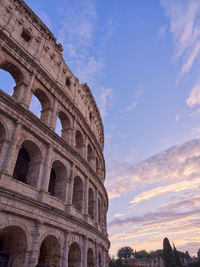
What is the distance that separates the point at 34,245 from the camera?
36.8ft

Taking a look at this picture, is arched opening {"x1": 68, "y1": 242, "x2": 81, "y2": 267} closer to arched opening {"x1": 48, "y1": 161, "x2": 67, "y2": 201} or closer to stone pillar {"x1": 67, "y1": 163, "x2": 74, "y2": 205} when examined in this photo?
stone pillar {"x1": 67, "y1": 163, "x2": 74, "y2": 205}

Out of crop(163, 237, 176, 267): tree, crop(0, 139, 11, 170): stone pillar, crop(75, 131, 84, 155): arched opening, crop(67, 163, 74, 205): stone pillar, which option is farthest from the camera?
crop(163, 237, 176, 267): tree

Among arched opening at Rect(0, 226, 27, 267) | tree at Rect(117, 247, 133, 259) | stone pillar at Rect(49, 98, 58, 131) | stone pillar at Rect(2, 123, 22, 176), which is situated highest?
tree at Rect(117, 247, 133, 259)

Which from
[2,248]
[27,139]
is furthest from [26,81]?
[2,248]

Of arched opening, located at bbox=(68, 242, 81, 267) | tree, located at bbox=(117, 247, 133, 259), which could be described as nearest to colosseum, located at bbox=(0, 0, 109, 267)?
arched opening, located at bbox=(68, 242, 81, 267)

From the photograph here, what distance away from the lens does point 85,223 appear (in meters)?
16.2

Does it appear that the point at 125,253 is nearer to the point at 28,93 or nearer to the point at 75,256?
the point at 75,256

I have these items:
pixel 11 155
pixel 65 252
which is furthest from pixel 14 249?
pixel 11 155

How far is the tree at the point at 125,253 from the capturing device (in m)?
108

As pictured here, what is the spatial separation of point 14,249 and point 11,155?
16.0 ft

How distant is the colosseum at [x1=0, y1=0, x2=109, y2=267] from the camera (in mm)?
11227

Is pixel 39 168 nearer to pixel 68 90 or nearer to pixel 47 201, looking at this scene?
pixel 47 201

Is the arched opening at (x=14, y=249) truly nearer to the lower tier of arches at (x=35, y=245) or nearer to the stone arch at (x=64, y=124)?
the lower tier of arches at (x=35, y=245)

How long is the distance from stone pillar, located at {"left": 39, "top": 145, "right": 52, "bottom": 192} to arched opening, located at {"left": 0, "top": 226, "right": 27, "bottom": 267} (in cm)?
254
